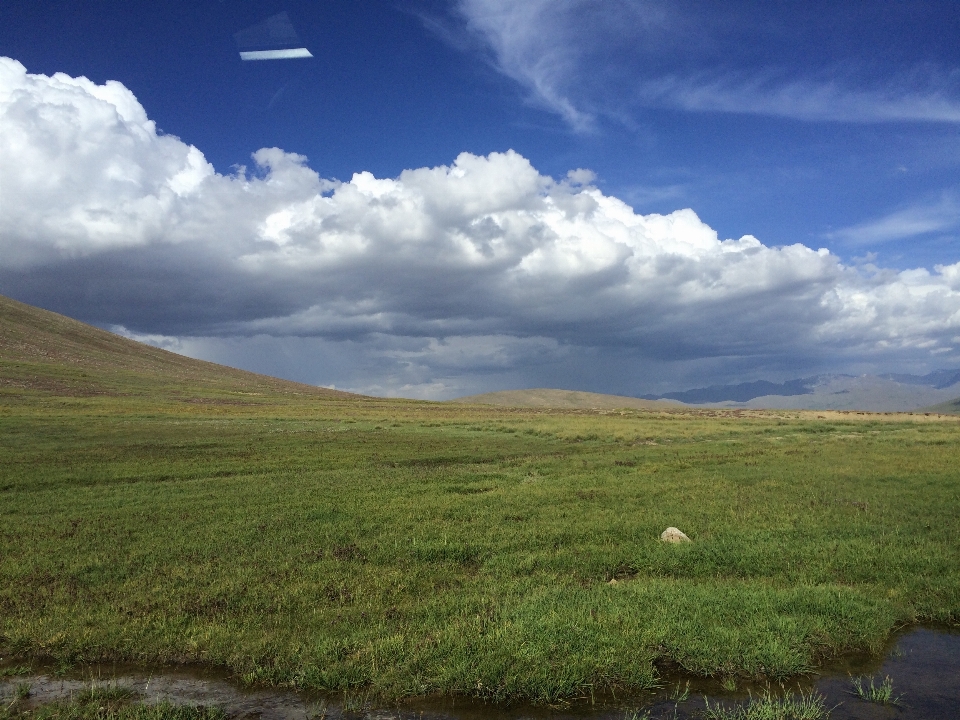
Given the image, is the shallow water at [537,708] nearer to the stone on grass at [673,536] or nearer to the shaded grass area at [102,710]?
the shaded grass area at [102,710]

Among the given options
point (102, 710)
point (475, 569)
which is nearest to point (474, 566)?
point (475, 569)

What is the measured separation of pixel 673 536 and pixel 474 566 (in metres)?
5.78

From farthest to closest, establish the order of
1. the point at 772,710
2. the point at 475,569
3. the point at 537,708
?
the point at 475,569
the point at 537,708
the point at 772,710

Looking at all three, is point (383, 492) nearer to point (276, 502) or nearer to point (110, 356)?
point (276, 502)

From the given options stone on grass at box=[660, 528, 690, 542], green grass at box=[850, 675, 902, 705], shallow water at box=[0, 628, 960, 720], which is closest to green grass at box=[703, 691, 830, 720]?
shallow water at box=[0, 628, 960, 720]

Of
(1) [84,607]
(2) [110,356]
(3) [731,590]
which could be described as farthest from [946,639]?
(2) [110,356]

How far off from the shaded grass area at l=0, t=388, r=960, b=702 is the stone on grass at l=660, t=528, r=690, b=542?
371 mm

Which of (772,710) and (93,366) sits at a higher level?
(93,366)

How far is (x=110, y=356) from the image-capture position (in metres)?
160

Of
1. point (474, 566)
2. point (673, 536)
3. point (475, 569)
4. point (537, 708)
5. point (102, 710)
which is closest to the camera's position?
point (102, 710)

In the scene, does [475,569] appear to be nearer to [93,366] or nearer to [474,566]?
[474,566]

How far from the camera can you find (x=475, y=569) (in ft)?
47.5

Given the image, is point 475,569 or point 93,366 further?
point 93,366

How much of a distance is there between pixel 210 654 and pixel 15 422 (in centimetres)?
5551
